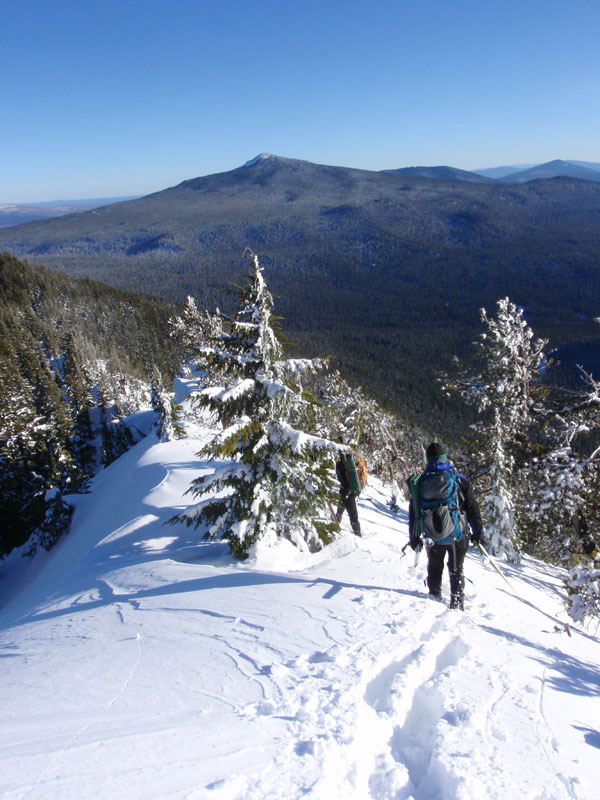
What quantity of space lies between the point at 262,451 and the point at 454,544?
3.66 meters

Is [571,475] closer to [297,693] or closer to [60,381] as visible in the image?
[297,693]

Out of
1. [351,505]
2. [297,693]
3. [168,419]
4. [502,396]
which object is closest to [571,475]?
[502,396]

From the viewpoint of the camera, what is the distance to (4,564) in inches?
1064

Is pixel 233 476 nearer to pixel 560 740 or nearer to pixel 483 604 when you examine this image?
pixel 483 604

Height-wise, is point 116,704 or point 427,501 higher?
point 427,501

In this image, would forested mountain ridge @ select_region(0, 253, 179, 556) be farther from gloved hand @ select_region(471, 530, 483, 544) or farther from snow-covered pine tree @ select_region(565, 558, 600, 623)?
snow-covered pine tree @ select_region(565, 558, 600, 623)

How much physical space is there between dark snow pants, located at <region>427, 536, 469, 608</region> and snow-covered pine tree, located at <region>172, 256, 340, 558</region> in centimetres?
252

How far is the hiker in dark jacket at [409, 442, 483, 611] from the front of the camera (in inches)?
220

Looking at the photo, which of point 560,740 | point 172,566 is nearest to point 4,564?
point 172,566

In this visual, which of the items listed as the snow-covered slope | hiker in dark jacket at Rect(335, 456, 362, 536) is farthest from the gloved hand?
hiker in dark jacket at Rect(335, 456, 362, 536)

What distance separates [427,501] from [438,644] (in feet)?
5.22

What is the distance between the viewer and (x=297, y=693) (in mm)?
3723

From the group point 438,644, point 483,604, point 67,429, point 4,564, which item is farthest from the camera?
point 67,429

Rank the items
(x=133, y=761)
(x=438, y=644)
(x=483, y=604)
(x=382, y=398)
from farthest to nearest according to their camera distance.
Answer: (x=382, y=398)
(x=483, y=604)
(x=438, y=644)
(x=133, y=761)
